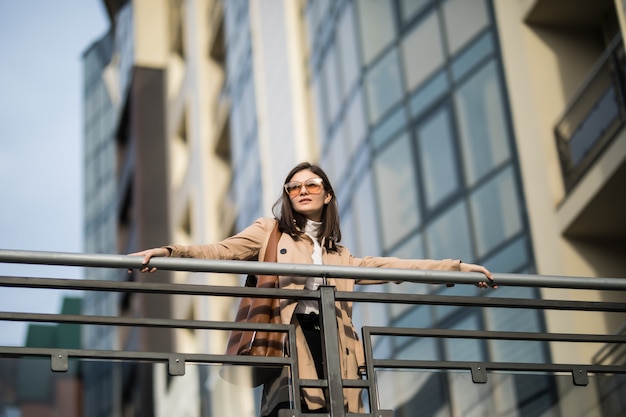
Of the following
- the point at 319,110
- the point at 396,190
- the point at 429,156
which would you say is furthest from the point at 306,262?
the point at 319,110

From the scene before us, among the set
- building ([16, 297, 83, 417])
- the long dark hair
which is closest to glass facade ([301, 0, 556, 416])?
the long dark hair

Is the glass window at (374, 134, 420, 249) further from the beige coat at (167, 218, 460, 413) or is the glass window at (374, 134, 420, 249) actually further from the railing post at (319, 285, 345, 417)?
the railing post at (319, 285, 345, 417)

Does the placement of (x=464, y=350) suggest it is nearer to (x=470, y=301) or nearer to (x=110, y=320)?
(x=470, y=301)

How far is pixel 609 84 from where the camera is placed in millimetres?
14891

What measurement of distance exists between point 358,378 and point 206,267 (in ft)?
3.66

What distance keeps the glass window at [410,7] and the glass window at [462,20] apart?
78 centimetres

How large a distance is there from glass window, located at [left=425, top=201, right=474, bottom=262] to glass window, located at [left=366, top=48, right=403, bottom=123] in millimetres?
2592

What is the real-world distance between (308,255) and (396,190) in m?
10.9

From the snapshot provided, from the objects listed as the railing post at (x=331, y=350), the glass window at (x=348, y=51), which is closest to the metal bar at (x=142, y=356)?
the railing post at (x=331, y=350)

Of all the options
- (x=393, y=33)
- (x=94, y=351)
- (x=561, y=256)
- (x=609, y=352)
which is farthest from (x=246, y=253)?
(x=393, y=33)

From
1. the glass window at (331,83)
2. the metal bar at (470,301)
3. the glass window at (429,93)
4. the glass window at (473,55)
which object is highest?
the glass window at (331,83)

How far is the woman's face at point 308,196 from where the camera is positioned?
8.15m

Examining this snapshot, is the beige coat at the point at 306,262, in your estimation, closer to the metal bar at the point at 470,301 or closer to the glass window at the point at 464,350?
the metal bar at the point at 470,301

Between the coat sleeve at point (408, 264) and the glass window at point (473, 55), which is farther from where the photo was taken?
the glass window at point (473, 55)
